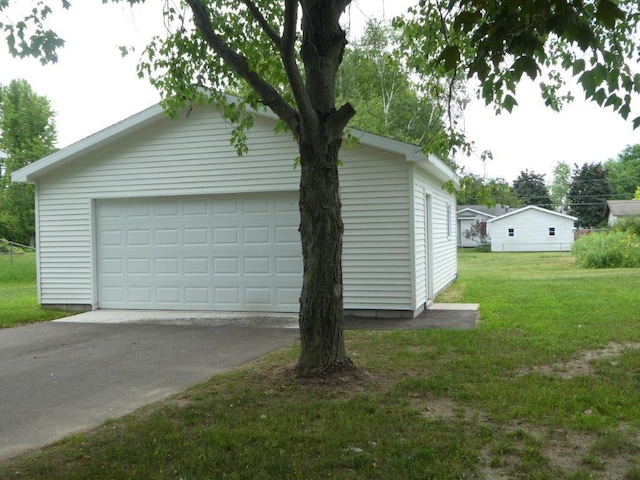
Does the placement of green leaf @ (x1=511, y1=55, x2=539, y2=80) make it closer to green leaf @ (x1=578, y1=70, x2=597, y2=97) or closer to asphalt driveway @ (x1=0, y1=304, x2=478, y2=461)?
green leaf @ (x1=578, y1=70, x2=597, y2=97)

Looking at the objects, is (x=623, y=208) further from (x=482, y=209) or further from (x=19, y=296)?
(x=19, y=296)

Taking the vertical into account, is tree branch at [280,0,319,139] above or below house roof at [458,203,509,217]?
below

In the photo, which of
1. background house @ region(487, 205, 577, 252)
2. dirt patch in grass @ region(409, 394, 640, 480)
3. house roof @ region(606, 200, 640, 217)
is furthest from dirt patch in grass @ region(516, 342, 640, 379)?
house roof @ region(606, 200, 640, 217)

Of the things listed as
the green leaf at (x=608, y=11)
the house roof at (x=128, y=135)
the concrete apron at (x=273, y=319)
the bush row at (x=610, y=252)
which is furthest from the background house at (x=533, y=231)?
the green leaf at (x=608, y=11)

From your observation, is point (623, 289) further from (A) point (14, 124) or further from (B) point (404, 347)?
(A) point (14, 124)

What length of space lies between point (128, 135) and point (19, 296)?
693 cm

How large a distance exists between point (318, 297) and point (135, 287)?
7.35 metres

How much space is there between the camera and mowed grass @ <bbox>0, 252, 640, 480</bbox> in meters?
3.98

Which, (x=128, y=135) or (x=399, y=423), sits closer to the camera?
(x=399, y=423)

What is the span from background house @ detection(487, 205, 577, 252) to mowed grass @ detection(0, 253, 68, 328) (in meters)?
34.4

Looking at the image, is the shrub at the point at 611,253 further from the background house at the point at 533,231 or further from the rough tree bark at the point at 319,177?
the rough tree bark at the point at 319,177

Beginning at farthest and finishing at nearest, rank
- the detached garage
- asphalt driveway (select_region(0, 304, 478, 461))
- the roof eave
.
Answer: the roof eave
the detached garage
asphalt driveway (select_region(0, 304, 478, 461))

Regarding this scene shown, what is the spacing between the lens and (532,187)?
Answer: 76.8m

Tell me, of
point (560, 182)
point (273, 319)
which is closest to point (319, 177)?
point (273, 319)
